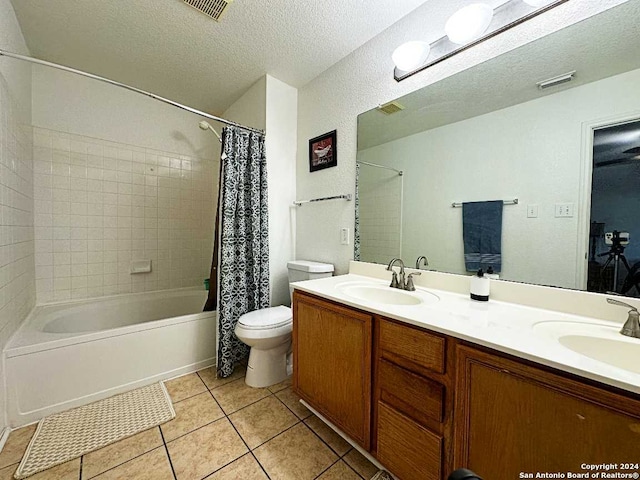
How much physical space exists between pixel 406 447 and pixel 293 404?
83 centimetres

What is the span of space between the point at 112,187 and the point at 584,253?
3.27 m

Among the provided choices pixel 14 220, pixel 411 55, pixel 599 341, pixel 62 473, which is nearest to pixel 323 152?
pixel 411 55

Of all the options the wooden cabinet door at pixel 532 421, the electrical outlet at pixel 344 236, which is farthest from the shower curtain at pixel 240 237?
the wooden cabinet door at pixel 532 421

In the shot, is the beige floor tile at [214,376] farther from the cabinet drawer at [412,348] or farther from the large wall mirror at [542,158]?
the large wall mirror at [542,158]

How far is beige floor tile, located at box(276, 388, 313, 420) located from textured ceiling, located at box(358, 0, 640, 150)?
1765mm

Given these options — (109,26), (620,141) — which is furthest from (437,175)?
(109,26)

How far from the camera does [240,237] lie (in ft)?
6.20

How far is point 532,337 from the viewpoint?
743 millimetres

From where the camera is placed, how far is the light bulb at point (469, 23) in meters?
1.13

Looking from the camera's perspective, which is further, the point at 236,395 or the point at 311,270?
the point at 311,270

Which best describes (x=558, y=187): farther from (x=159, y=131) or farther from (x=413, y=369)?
(x=159, y=131)

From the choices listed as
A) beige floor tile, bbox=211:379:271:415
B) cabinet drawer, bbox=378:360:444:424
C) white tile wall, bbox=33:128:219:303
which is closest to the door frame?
cabinet drawer, bbox=378:360:444:424

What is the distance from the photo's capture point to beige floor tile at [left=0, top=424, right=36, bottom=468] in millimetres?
1120

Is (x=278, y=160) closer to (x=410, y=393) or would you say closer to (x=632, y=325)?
(x=410, y=393)
